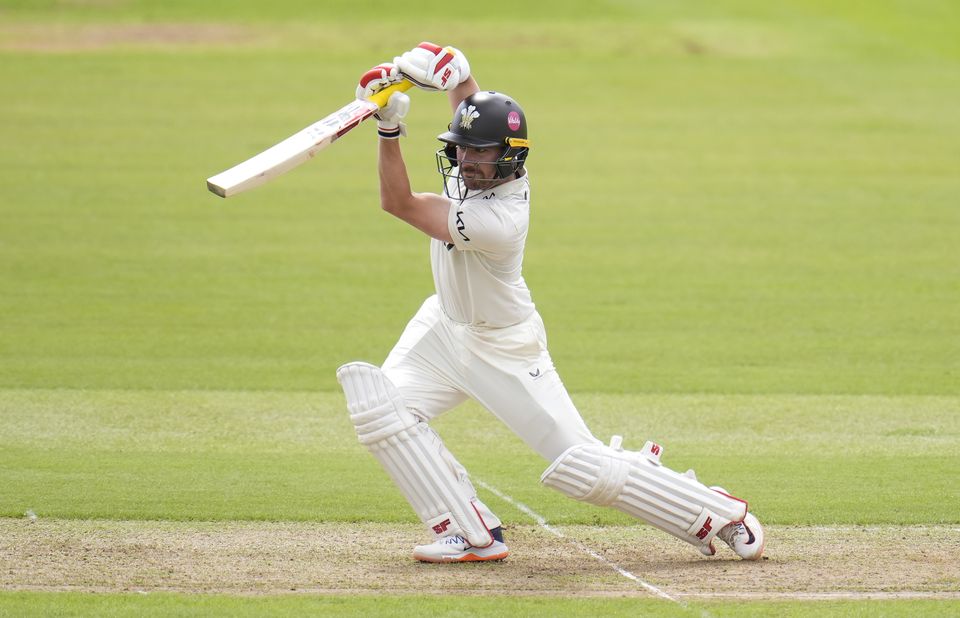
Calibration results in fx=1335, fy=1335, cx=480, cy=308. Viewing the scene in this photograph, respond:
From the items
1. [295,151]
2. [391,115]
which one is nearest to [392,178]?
[391,115]

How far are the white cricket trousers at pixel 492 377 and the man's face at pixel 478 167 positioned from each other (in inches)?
28.6

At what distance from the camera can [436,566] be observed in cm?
679

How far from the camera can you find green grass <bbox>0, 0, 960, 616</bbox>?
844 centimetres

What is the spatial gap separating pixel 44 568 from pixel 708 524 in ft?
10.8

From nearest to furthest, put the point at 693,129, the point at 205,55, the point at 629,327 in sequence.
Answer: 1. the point at 629,327
2. the point at 693,129
3. the point at 205,55

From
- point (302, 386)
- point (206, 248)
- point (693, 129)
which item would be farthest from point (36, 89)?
point (302, 386)

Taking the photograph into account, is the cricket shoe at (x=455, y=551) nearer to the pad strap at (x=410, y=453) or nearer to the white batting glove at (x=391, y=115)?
the pad strap at (x=410, y=453)

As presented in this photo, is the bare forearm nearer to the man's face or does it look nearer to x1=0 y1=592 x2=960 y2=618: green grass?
the man's face

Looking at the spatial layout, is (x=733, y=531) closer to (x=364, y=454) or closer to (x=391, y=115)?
(x=391, y=115)

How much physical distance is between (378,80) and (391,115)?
18 cm

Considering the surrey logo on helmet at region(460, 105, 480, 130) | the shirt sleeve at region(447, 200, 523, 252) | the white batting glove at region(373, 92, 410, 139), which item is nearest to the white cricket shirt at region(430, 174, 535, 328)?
the shirt sleeve at region(447, 200, 523, 252)

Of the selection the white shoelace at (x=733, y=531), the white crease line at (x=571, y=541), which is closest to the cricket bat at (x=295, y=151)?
the white crease line at (x=571, y=541)

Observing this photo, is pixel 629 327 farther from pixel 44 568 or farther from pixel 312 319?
pixel 44 568

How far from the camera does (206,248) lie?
588 inches
